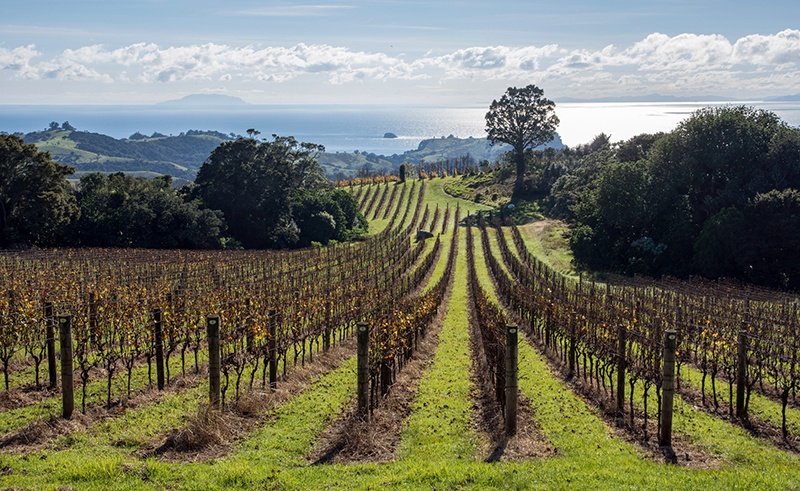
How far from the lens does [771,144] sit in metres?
49.1

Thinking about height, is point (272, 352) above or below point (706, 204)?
below

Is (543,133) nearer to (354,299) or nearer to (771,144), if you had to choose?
(771,144)

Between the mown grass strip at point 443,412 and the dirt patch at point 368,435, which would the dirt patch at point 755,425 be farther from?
the dirt patch at point 368,435

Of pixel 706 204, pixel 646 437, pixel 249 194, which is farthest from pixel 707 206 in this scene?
pixel 646 437

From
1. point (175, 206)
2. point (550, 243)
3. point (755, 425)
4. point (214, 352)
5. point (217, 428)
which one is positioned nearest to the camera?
point (217, 428)

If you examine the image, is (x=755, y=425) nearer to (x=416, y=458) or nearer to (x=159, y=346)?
(x=416, y=458)

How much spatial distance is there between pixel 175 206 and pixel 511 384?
49951mm

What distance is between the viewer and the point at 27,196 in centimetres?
4953

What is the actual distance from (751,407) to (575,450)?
6376 mm

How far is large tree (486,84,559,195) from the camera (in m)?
86.8

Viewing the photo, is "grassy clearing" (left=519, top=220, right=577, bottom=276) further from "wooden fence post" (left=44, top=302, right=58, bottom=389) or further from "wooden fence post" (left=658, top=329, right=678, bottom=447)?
"wooden fence post" (left=44, top=302, right=58, bottom=389)

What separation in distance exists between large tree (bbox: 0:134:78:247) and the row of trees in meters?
→ 0.07

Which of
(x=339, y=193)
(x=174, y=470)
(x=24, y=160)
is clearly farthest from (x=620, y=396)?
(x=339, y=193)

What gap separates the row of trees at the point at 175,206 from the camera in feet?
162
